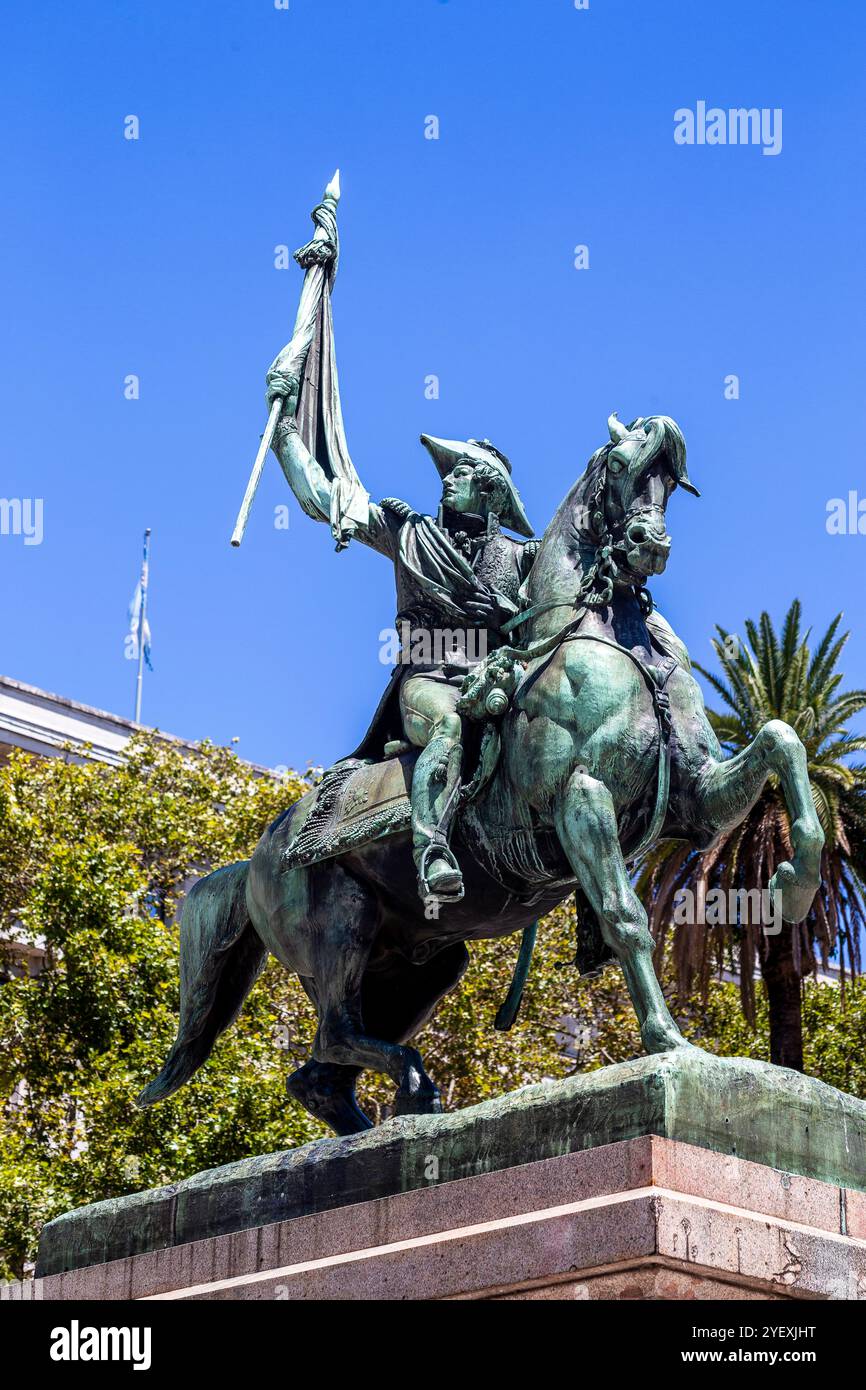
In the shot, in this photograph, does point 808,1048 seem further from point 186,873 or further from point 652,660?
point 652,660

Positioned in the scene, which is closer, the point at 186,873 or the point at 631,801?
the point at 631,801

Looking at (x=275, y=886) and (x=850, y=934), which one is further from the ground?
(x=850, y=934)

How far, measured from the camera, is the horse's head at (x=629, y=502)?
1079 centimetres

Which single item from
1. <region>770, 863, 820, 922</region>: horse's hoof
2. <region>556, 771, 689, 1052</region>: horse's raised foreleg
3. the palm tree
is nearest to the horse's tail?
<region>556, 771, 689, 1052</region>: horse's raised foreleg

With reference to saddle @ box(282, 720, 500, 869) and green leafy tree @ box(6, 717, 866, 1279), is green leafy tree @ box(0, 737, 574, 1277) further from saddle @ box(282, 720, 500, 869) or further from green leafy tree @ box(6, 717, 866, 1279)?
saddle @ box(282, 720, 500, 869)

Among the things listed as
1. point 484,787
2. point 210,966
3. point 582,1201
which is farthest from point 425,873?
point 210,966

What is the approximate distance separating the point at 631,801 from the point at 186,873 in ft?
67.7

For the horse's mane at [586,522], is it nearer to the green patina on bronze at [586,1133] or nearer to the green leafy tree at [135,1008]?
the green patina on bronze at [586,1133]

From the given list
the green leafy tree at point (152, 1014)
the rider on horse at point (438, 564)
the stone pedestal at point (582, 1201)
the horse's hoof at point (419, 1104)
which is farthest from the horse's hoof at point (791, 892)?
the green leafy tree at point (152, 1014)

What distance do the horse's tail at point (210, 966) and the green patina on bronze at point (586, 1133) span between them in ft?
5.43

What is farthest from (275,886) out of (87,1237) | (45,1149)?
(45,1149)
